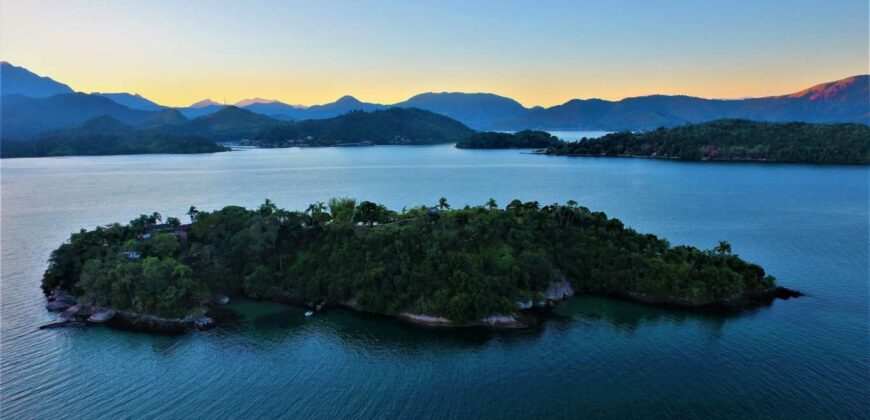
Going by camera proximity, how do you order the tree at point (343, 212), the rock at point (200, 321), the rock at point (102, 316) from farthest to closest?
the tree at point (343, 212), the rock at point (102, 316), the rock at point (200, 321)

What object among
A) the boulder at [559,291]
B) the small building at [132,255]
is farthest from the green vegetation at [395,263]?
the boulder at [559,291]

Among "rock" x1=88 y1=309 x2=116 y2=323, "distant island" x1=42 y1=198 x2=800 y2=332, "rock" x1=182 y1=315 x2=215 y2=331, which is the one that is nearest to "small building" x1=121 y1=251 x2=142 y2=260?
"distant island" x1=42 y1=198 x2=800 y2=332

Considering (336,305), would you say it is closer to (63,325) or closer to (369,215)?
(369,215)

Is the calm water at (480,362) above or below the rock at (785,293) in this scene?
below

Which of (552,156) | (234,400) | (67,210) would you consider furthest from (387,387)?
(552,156)

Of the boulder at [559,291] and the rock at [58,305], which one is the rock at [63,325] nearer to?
the rock at [58,305]

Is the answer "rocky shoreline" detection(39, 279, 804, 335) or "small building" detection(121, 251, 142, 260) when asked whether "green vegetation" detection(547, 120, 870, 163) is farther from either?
"small building" detection(121, 251, 142, 260)

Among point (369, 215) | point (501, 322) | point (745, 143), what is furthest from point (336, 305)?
point (745, 143)

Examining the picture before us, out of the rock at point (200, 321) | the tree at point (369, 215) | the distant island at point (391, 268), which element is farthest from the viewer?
the tree at point (369, 215)
